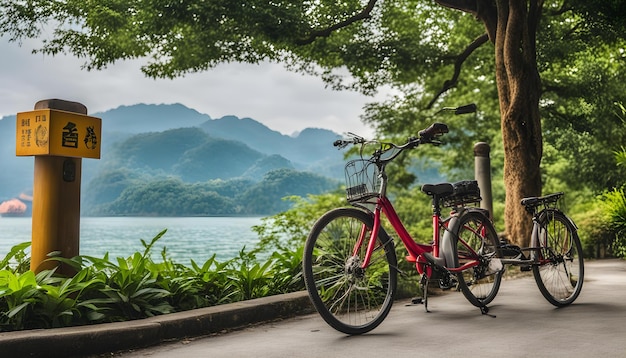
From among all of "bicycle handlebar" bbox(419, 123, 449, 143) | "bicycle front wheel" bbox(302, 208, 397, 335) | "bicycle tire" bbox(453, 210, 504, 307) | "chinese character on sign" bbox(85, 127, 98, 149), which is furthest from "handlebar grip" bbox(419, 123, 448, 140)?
"chinese character on sign" bbox(85, 127, 98, 149)

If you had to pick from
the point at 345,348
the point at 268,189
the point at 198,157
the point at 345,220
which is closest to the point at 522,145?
the point at 345,220

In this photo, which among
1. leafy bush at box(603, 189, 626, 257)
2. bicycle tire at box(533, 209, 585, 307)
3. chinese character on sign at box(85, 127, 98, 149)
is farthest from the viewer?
leafy bush at box(603, 189, 626, 257)

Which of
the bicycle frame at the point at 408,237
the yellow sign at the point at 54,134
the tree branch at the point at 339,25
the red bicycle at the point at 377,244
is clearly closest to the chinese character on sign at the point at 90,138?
the yellow sign at the point at 54,134

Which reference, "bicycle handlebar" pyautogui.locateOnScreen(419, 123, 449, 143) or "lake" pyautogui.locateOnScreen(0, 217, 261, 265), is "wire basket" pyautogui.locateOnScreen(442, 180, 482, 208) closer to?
"bicycle handlebar" pyautogui.locateOnScreen(419, 123, 449, 143)

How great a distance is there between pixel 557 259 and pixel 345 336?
2385mm

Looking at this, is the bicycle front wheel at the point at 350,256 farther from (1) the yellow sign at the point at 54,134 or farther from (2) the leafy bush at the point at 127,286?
(1) the yellow sign at the point at 54,134

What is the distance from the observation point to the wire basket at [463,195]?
17.1 feet

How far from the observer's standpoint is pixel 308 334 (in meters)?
4.45

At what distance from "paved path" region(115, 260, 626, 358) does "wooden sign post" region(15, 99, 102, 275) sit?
3.88ft

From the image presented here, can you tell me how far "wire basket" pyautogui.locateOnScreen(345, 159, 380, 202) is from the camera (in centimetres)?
453

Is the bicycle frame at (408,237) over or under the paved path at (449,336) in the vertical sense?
over

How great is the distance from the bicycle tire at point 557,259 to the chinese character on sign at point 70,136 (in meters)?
3.84

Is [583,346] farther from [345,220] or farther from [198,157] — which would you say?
[198,157]

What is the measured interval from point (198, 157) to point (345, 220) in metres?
A: 55.8
